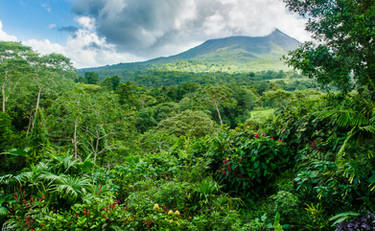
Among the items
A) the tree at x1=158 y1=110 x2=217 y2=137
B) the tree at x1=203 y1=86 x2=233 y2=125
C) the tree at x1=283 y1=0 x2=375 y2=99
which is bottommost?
the tree at x1=158 y1=110 x2=217 y2=137

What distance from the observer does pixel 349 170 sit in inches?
77.2

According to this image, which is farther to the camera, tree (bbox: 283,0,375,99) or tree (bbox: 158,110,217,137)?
tree (bbox: 158,110,217,137)

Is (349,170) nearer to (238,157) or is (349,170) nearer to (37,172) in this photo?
(238,157)

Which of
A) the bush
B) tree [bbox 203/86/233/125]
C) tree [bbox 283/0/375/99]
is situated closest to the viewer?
the bush

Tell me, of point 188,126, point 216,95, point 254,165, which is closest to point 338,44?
point 254,165

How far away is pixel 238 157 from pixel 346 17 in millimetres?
4609

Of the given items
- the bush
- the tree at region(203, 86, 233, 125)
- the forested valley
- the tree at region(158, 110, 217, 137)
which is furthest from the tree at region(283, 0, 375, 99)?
the tree at region(203, 86, 233, 125)

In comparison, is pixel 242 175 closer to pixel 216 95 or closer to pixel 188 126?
pixel 188 126

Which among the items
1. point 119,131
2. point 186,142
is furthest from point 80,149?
point 186,142

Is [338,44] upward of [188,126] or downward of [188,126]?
upward

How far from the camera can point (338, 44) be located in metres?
5.39

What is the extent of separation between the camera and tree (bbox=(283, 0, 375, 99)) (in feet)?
15.0

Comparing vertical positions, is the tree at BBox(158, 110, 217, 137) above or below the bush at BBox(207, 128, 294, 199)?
below

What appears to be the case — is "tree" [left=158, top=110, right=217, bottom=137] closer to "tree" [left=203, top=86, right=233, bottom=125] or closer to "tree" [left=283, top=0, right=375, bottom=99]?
"tree" [left=203, top=86, right=233, bottom=125]
